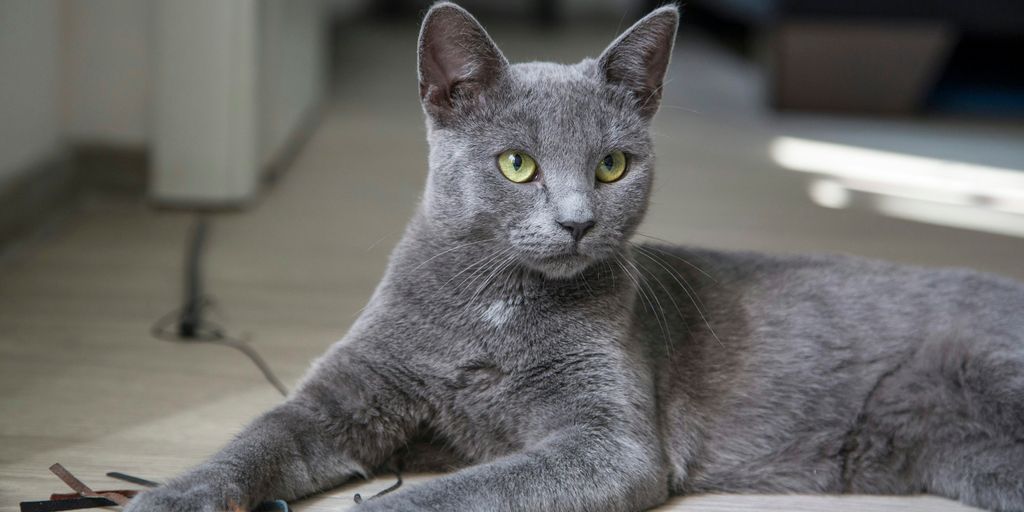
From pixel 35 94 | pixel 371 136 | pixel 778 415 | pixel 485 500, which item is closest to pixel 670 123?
pixel 371 136

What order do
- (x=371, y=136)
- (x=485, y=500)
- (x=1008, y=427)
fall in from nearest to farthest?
(x=485, y=500), (x=1008, y=427), (x=371, y=136)

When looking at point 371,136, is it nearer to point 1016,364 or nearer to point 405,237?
point 405,237

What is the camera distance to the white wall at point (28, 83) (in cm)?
240

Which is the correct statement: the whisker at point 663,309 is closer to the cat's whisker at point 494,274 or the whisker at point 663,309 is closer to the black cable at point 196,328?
the cat's whisker at point 494,274

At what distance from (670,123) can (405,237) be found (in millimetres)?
2769

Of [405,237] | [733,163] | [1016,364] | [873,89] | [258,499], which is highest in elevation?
[873,89]

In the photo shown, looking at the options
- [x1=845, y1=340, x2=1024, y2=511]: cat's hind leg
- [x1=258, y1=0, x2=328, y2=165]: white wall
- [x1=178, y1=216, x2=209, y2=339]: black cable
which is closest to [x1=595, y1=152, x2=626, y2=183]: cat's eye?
[x1=845, y1=340, x2=1024, y2=511]: cat's hind leg

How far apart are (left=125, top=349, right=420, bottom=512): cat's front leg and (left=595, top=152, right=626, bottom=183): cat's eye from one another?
1.10 ft

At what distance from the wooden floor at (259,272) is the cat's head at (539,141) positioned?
304 mm

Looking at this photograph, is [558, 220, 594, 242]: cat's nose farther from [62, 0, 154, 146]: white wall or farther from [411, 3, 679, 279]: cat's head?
[62, 0, 154, 146]: white wall

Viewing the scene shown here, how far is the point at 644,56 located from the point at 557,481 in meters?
0.52

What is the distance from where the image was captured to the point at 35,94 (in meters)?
2.64

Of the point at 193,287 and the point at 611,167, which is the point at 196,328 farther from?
the point at 611,167

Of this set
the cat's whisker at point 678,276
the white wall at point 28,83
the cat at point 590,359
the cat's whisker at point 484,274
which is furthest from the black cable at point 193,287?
the cat's whisker at point 678,276
